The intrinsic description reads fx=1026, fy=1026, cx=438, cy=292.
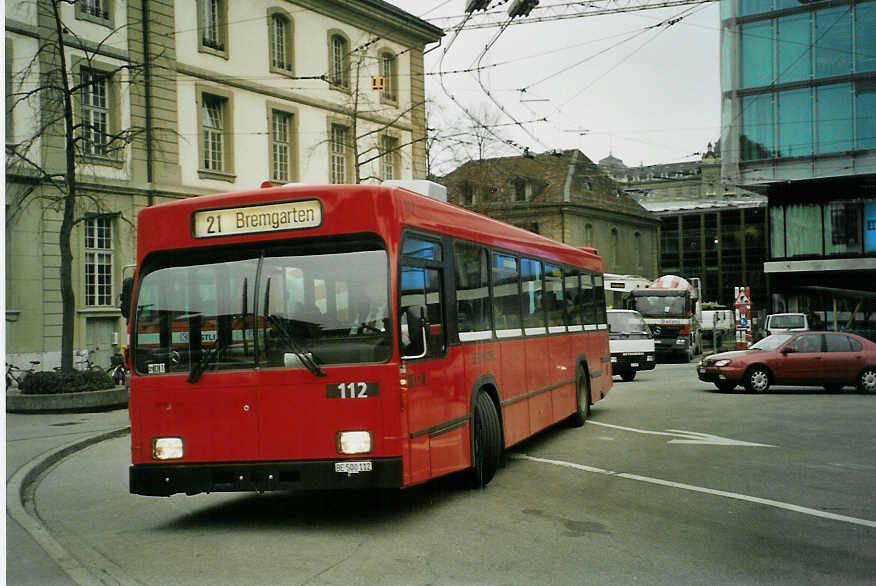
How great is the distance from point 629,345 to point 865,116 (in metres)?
23.8

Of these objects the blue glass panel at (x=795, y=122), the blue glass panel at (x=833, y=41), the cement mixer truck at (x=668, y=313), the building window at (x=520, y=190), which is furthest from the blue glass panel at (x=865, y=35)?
the building window at (x=520, y=190)

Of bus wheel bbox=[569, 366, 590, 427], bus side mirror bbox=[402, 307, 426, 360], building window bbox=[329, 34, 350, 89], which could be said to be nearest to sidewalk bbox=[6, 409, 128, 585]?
bus side mirror bbox=[402, 307, 426, 360]

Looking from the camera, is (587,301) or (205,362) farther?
(587,301)

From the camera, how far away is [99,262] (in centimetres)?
2862

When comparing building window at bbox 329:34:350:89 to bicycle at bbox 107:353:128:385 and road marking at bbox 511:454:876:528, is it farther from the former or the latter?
road marking at bbox 511:454:876:528

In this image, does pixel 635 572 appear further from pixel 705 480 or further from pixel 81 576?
pixel 705 480

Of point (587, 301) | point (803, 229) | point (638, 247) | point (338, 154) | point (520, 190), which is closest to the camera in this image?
point (587, 301)

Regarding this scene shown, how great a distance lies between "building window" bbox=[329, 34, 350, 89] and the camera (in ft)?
121

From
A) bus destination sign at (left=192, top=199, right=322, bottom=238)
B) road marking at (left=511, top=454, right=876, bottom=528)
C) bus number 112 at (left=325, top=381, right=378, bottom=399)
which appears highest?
bus destination sign at (left=192, top=199, right=322, bottom=238)

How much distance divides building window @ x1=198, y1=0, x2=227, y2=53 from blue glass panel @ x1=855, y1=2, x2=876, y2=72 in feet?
93.9

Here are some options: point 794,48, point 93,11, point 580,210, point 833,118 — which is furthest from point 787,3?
point 93,11

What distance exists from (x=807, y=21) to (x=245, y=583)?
45978 millimetres

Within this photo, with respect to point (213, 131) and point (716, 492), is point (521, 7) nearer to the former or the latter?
point (716, 492)

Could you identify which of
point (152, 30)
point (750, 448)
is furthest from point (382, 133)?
point (750, 448)
